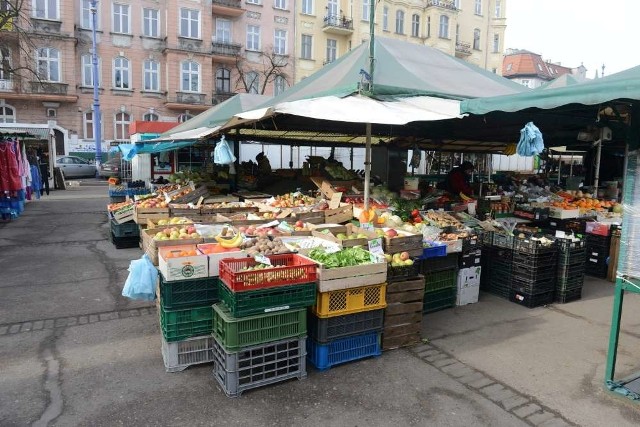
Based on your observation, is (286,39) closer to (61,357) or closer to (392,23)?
(392,23)

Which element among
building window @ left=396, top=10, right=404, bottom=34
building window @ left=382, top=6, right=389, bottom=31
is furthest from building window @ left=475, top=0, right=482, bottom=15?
building window @ left=382, top=6, right=389, bottom=31

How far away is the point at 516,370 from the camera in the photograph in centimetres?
425

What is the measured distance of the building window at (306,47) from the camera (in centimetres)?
3569

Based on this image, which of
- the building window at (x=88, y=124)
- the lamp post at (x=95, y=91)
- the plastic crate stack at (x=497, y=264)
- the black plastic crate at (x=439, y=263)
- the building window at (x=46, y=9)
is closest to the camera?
the black plastic crate at (x=439, y=263)

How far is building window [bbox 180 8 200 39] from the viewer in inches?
1233

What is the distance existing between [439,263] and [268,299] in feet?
9.14

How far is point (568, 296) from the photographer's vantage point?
246 inches

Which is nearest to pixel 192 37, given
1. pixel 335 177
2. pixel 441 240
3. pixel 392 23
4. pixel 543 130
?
pixel 392 23

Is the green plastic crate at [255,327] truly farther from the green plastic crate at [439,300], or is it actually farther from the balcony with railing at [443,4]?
the balcony with railing at [443,4]

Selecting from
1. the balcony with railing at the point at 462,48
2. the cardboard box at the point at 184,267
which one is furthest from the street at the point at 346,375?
the balcony with railing at the point at 462,48

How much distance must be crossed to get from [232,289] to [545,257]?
439 cm

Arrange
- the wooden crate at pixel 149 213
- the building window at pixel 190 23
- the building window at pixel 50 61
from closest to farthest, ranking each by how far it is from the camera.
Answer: the wooden crate at pixel 149 213 → the building window at pixel 50 61 → the building window at pixel 190 23

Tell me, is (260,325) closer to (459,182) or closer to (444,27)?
(459,182)

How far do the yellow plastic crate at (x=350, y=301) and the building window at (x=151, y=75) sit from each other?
31376 millimetres
